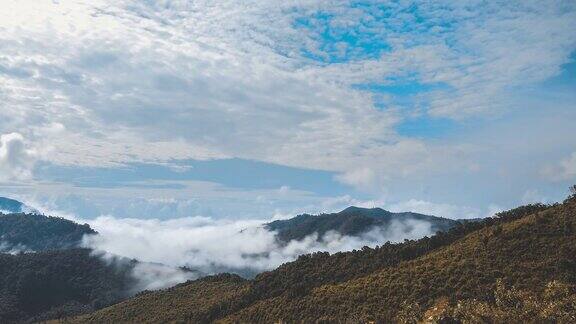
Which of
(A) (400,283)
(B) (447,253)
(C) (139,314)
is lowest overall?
(C) (139,314)

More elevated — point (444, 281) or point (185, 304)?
point (444, 281)

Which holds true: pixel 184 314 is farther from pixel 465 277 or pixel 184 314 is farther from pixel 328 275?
pixel 465 277

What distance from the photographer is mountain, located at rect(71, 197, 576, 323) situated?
62531 mm

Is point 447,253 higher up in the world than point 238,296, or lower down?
higher up

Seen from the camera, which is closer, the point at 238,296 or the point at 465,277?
the point at 465,277

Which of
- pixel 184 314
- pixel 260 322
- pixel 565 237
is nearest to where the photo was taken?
pixel 565 237

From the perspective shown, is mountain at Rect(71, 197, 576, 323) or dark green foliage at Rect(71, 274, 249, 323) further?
dark green foliage at Rect(71, 274, 249, 323)

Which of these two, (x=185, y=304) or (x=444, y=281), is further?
(x=185, y=304)

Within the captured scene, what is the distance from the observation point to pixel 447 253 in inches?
3617

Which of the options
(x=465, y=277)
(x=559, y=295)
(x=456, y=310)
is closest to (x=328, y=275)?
(x=465, y=277)

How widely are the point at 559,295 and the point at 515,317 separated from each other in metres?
8.25

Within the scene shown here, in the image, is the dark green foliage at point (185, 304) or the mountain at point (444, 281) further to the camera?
the dark green foliage at point (185, 304)

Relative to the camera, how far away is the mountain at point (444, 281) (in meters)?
62.5

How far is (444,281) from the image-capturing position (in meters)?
79.1
